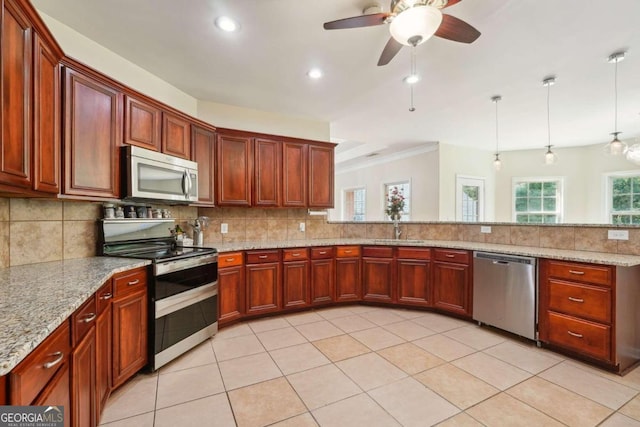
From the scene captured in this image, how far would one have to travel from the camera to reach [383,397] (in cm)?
198

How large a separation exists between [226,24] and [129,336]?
2401 mm

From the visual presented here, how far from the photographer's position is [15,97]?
144cm

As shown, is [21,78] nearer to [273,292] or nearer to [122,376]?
[122,376]

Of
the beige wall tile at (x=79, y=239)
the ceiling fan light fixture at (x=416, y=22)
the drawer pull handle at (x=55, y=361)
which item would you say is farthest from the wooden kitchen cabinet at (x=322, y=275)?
the drawer pull handle at (x=55, y=361)

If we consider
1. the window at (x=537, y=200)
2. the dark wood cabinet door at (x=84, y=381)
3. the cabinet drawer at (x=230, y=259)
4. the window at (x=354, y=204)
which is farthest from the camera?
the window at (x=354, y=204)

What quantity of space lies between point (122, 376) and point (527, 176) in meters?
7.85

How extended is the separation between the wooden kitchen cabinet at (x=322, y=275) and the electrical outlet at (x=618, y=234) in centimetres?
276

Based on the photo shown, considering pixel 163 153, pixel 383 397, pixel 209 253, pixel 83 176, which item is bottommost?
pixel 383 397

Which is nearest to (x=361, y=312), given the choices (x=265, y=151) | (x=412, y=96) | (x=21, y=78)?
(x=265, y=151)

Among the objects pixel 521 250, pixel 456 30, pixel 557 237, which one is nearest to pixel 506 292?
pixel 521 250

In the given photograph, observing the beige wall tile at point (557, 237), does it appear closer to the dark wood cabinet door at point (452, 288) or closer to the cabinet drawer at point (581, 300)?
the cabinet drawer at point (581, 300)

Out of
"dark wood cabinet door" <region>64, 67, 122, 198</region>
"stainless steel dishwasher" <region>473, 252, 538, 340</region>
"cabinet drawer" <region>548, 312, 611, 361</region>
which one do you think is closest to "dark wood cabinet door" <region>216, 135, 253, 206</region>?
"dark wood cabinet door" <region>64, 67, 122, 198</region>

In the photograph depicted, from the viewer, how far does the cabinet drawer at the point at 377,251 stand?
3826mm

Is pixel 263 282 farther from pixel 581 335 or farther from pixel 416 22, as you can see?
pixel 581 335
